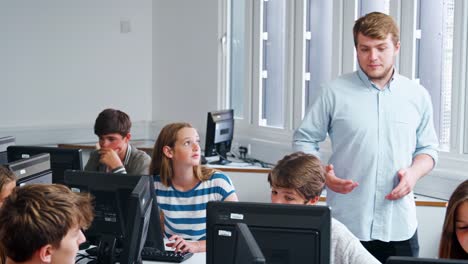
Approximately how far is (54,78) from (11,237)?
17.7ft

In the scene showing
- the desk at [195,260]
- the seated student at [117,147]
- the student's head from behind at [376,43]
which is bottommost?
the desk at [195,260]

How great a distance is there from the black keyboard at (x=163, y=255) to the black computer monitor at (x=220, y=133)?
2.97 m

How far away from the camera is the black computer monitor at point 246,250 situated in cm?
174

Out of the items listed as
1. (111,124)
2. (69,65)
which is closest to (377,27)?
(111,124)

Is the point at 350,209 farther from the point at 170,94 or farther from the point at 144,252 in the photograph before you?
the point at 170,94

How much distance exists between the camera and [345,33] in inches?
221

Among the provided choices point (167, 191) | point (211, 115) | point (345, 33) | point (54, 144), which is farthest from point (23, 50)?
point (167, 191)

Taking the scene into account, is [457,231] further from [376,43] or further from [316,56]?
[316,56]

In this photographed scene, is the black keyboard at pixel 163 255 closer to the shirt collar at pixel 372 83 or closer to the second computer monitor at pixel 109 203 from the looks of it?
the second computer monitor at pixel 109 203

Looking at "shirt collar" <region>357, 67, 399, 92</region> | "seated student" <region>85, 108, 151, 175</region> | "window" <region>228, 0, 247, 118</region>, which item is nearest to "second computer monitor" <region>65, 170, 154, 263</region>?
"shirt collar" <region>357, 67, 399, 92</region>

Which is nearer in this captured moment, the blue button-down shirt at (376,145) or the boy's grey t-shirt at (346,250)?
the boy's grey t-shirt at (346,250)

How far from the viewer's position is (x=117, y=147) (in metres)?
4.59

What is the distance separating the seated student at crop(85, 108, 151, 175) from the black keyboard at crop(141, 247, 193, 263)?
1061 millimetres

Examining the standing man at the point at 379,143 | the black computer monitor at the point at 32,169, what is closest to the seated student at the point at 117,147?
the black computer monitor at the point at 32,169
